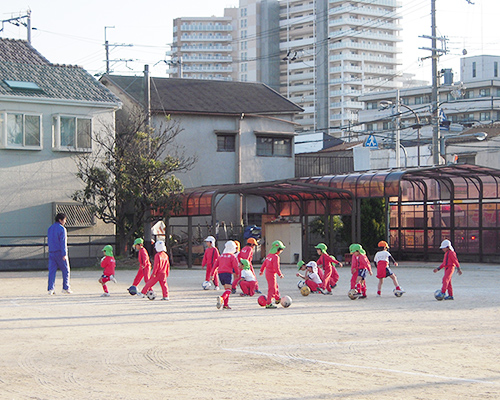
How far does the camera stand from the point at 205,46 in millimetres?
116562

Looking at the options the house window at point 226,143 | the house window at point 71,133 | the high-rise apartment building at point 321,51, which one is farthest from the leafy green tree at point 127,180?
the high-rise apartment building at point 321,51

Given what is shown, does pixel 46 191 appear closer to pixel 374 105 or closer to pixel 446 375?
pixel 446 375

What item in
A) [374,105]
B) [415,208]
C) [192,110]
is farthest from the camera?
[374,105]

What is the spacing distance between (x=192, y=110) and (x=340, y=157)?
39.1ft

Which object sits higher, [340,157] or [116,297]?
[340,157]

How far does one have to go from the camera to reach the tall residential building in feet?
376

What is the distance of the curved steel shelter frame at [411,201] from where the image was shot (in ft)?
99.2

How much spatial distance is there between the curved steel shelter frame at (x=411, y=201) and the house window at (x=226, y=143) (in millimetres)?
4608

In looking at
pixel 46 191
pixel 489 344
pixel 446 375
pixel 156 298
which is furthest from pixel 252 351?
pixel 46 191

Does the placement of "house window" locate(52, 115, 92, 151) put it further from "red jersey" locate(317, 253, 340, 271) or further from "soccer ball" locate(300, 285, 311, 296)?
"soccer ball" locate(300, 285, 311, 296)

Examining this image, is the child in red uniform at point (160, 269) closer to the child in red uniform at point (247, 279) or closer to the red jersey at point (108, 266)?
the red jersey at point (108, 266)

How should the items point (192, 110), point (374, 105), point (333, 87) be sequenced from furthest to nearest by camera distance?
point (333, 87) < point (374, 105) < point (192, 110)

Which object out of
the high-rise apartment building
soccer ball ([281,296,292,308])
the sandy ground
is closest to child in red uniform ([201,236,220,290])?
the sandy ground

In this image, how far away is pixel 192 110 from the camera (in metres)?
38.4
